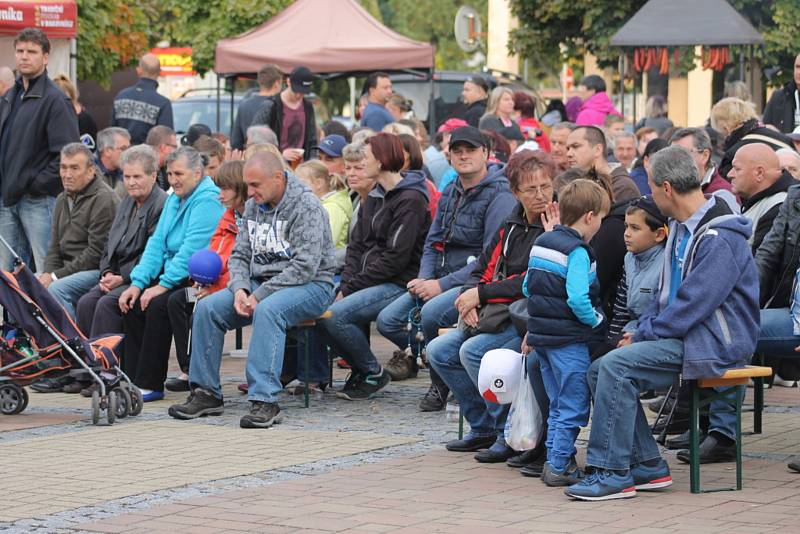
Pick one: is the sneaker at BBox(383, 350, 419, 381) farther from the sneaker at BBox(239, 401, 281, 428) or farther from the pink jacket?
the pink jacket

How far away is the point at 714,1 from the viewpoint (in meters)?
18.6

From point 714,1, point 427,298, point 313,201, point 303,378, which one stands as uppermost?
point 714,1

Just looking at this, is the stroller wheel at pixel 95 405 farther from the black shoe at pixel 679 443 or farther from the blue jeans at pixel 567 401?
the black shoe at pixel 679 443

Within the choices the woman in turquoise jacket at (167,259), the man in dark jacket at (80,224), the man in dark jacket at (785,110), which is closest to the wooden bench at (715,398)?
the woman in turquoise jacket at (167,259)

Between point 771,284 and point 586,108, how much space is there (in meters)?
9.51

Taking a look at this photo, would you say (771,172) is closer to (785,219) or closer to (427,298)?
(785,219)

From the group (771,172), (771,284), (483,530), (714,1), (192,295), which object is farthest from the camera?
(714,1)

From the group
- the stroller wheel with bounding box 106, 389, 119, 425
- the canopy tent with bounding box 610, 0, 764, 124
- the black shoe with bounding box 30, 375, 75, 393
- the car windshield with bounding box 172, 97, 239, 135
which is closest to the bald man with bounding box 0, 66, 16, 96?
the black shoe with bounding box 30, 375, 75, 393

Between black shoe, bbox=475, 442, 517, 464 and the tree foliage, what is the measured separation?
572 inches

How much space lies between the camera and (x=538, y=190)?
7867 mm

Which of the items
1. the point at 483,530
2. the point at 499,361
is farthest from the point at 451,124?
the point at 483,530

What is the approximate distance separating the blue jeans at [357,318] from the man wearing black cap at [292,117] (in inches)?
217

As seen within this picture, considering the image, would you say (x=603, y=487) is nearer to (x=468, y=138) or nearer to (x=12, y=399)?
(x=468, y=138)

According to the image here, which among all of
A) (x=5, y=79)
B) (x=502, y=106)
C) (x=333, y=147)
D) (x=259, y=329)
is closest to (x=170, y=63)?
(x=5, y=79)
